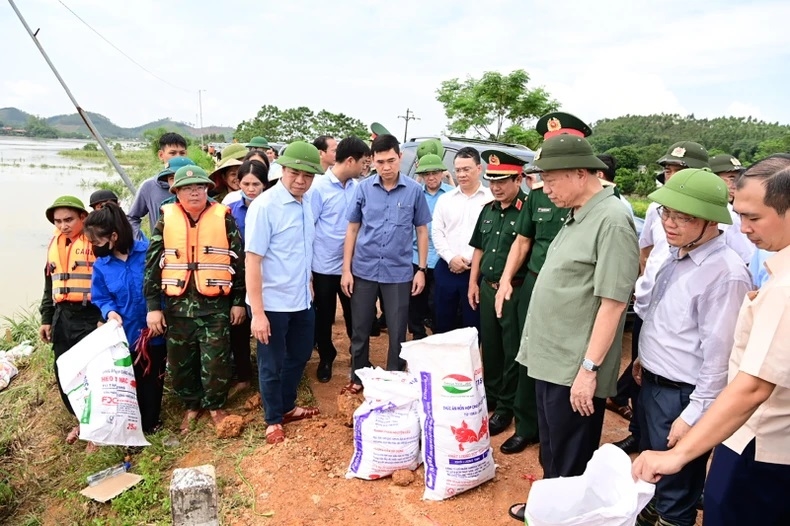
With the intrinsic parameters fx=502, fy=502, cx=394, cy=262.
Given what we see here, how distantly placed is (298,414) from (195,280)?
3.78 ft

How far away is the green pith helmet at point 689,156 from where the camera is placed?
3586 millimetres

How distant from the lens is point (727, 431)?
1326 mm

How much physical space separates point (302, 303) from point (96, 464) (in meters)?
1.80

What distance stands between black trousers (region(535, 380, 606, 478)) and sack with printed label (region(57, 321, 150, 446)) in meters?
2.46

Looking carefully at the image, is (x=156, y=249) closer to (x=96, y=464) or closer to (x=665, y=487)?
(x=96, y=464)

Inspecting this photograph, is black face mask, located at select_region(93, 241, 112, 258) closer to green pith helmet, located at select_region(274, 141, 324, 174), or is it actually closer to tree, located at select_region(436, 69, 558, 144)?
green pith helmet, located at select_region(274, 141, 324, 174)

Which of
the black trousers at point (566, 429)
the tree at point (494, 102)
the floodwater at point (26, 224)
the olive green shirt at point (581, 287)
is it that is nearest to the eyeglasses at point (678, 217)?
the olive green shirt at point (581, 287)

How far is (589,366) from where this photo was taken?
2.03m

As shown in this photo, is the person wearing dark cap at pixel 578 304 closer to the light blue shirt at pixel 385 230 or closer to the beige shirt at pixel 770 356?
the beige shirt at pixel 770 356

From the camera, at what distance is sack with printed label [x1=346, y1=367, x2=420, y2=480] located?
2664mm

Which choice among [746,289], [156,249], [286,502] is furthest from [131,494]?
[746,289]

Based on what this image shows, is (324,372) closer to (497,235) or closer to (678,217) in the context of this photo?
(497,235)

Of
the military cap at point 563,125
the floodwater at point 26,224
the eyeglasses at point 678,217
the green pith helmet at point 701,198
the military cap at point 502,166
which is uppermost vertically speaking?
the military cap at point 563,125

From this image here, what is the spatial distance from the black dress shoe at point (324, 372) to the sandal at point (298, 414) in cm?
53
